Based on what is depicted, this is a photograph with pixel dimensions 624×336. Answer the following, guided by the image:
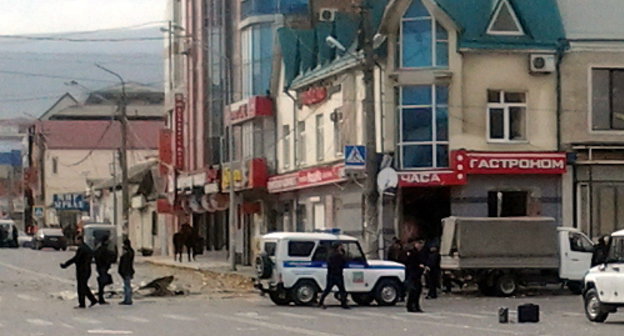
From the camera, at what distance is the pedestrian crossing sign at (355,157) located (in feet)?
148

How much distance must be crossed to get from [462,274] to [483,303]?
11.3 ft

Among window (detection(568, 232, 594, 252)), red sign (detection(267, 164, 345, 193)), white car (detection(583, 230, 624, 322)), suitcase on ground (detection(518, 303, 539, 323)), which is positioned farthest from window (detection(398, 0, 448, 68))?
suitcase on ground (detection(518, 303, 539, 323))

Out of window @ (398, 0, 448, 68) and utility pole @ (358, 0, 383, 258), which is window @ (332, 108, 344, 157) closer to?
window @ (398, 0, 448, 68)

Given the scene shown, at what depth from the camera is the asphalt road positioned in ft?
90.3

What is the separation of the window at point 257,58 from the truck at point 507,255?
22.4m

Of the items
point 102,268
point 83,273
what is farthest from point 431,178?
point 83,273

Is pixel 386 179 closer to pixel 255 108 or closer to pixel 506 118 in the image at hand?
pixel 506 118

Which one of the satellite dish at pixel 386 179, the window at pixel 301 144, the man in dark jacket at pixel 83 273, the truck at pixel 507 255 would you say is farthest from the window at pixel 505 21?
the man in dark jacket at pixel 83 273

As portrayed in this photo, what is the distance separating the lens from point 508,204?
47.7m

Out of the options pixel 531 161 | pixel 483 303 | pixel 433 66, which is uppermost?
pixel 433 66

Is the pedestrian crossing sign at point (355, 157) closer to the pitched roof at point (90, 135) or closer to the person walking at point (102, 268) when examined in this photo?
the person walking at point (102, 268)

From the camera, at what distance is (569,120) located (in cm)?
4759

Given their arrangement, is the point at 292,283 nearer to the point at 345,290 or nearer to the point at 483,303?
the point at 345,290

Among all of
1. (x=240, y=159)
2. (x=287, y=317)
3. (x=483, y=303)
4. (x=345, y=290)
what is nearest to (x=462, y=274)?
(x=483, y=303)
